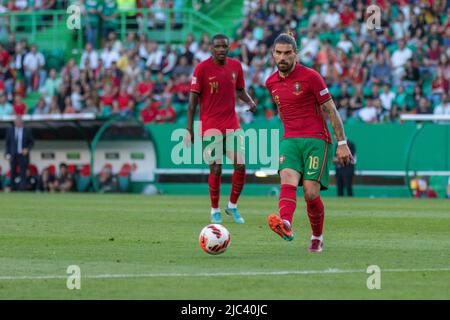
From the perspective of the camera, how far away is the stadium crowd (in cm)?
3036

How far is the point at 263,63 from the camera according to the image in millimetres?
32625

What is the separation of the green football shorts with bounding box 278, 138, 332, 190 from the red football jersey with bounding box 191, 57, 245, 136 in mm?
4864

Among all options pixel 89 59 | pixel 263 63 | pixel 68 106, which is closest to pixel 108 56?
pixel 89 59

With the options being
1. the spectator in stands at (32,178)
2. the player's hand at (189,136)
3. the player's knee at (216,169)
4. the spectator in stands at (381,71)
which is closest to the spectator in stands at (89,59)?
the spectator in stands at (32,178)

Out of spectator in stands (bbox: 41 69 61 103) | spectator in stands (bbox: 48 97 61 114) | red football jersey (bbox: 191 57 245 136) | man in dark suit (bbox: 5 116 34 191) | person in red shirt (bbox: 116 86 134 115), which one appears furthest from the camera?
spectator in stands (bbox: 41 69 61 103)

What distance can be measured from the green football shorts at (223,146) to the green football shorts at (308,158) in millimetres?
4792

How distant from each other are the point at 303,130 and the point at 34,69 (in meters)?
25.6

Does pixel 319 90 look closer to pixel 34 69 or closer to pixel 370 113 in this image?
pixel 370 113

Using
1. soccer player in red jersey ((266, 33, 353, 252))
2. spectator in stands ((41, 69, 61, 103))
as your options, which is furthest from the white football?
spectator in stands ((41, 69, 61, 103))

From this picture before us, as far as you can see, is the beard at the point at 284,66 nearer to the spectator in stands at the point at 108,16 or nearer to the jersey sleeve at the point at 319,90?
the jersey sleeve at the point at 319,90

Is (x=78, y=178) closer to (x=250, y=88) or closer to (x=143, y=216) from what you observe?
(x=250, y=88)

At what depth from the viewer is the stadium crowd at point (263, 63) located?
30.4m

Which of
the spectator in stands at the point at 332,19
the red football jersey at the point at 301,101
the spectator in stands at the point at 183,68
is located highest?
the spectator in stands at the point at 332,19

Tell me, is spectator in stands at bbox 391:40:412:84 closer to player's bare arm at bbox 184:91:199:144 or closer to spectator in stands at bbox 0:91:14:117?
spectator in stands at bbox 0:91:14:117
